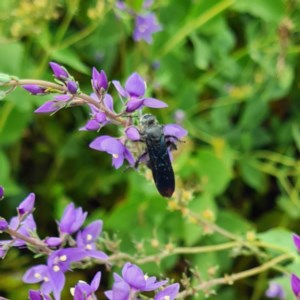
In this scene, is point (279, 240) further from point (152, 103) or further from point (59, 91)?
point (59, 91)

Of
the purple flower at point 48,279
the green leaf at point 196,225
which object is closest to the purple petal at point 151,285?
the purple flower at point 48,279

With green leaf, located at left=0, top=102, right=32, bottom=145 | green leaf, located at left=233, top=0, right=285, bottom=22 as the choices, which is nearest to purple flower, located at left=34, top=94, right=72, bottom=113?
green leaf, located at left=0, top=102, right=32, bottom=145

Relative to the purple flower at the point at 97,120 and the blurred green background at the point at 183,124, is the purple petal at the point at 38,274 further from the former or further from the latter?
the blurred green background at the point at 183,124

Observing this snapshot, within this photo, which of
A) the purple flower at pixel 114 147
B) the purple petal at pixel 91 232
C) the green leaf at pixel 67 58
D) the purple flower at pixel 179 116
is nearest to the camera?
the purple flower at pixel 114 147

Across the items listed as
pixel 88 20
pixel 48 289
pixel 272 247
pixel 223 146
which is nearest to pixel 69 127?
pixel 88 20

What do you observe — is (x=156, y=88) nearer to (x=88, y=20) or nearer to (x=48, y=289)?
(x=88, y=20)

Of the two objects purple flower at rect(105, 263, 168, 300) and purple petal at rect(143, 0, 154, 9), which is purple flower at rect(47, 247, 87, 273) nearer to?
purple flower at rect(105, 263, 168, 300)
